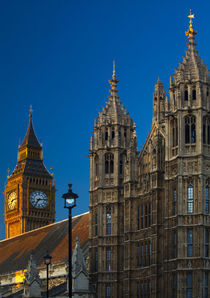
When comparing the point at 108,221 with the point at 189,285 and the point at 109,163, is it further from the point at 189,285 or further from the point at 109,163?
the point at 189,285

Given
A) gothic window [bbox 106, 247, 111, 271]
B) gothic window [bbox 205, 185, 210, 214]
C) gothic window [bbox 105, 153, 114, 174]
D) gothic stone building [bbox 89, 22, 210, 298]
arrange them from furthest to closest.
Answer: gothic window [bbox 105, 153, 114, 174] < gothic window [bbox 106, 247, 111, 271] < gothic window [bbox 205, 185, 210, 214] < gothic stone building [bbox 89, 22, 210, 298]

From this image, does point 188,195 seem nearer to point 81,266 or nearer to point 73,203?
point 81,266

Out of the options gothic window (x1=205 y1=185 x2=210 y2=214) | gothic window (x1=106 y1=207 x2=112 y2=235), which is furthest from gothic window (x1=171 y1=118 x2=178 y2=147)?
gothic window (x1=106 y1=207 x2=112 y2=235)

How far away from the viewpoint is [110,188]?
72500 millimetres

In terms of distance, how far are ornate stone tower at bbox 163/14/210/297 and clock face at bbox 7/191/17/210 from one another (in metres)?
69.5

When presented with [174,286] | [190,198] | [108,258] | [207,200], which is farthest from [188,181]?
[108,258]

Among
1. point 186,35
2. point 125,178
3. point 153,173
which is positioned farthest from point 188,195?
point 186,35

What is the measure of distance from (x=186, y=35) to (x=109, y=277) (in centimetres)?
2276

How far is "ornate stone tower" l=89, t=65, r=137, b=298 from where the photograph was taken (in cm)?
7043

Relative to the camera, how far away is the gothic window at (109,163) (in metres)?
73.5

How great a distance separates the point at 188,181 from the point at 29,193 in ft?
233

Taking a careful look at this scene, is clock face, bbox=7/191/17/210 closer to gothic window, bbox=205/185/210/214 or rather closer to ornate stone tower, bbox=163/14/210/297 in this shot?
ornate stone tower, bbox=163/14/210/297

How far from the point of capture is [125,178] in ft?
230

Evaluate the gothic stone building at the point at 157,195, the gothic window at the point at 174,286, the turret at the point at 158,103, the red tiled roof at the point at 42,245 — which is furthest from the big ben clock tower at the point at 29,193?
the gothic window at the point at 174,286
